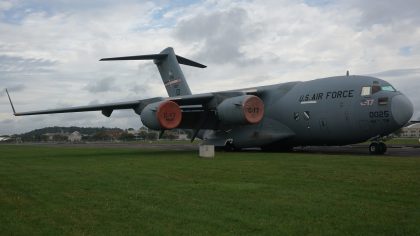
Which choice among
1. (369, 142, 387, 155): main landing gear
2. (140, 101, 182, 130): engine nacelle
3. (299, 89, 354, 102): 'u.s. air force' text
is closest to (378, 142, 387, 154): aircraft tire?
(369, 142, 387, 155): main landing gear

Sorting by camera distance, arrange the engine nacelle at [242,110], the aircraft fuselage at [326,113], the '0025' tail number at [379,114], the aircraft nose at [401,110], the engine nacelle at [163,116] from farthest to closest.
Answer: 1. the engine nacelle at [242,110]
2. the engine nacelle at [163,116]
3. the aircraft fuselage at [326,113]
4. the '0025' tail number at [379,114]
5. the aircraft nose at [401,110]

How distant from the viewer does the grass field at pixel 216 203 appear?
584 cm

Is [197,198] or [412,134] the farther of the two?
[412,134]

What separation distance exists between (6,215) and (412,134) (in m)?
138

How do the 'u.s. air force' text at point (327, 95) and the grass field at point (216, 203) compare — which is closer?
the grass field at point (216, 203)

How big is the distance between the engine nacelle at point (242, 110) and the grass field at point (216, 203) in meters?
10.3

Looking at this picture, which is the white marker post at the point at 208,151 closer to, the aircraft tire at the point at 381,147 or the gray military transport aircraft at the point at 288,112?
the gray military transport aircraft at the point at 288,112

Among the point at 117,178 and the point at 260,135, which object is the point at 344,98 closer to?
the point at 260,135

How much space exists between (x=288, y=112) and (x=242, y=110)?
98.0 inches

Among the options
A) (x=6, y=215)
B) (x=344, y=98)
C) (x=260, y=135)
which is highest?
(x=344, y=98)

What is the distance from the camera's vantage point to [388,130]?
62.7 feet

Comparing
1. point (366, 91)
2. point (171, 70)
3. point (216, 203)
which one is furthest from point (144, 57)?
→ point (216, 203)

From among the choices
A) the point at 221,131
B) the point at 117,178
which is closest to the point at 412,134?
the point at 221,131

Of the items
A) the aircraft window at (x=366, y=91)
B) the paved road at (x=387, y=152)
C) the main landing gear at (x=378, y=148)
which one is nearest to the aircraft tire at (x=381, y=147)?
the main landing gear at (x=378, y=148)
